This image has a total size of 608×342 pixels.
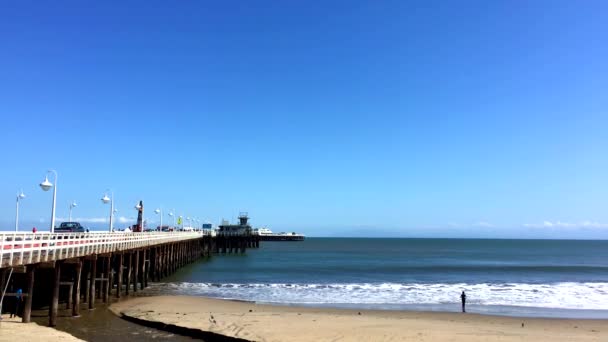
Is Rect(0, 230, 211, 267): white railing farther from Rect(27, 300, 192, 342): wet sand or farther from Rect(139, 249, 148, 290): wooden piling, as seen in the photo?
Rect(27, 300, 192, 342): wet sand

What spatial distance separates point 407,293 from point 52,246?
21.6 metres

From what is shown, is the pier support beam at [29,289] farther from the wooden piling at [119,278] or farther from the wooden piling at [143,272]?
the wooden piling at [143,272]

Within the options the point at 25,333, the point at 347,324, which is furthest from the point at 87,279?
the point at 347,324

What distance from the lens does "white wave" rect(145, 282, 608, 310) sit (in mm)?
27656

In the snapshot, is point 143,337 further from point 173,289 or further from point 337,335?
point 173,289

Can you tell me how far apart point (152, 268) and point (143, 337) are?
74.5ft

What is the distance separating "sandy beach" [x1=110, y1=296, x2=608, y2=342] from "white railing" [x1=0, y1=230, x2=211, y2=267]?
114 inches

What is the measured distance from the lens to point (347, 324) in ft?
61.8

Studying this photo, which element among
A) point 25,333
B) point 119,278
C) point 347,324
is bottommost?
point 347,324

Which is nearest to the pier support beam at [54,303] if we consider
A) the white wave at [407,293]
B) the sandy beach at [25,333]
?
the sandy beach at [25,333]

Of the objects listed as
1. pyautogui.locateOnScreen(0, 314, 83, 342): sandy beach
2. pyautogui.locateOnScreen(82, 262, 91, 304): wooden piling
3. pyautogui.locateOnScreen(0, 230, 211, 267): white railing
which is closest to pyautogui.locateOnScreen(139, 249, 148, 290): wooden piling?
pyautogui.locateOnScreen(0, 230, 211, 267): white railing

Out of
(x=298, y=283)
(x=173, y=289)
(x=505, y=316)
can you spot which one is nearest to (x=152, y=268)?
(x=173, y=289)

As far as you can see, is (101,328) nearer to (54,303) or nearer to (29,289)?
(54,303)

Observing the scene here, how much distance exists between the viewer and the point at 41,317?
1845cm
